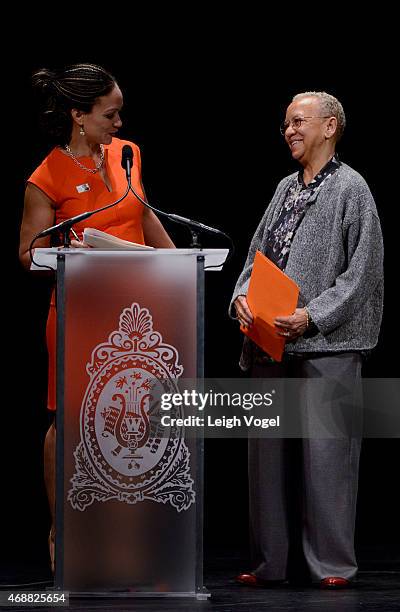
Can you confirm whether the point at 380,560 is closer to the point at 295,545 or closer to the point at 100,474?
the point at 295,545

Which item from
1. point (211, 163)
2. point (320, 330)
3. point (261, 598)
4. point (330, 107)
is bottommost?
point (261, 598)

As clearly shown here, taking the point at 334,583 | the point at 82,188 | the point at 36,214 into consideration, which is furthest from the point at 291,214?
the point at 334,583

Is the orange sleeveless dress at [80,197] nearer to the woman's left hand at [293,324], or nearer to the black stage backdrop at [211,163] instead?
the woman's left hand at [293,324]

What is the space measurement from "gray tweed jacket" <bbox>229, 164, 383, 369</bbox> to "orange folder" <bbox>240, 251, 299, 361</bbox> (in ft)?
0.32

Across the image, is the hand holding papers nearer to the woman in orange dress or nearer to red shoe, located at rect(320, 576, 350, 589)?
the woman in orange dress

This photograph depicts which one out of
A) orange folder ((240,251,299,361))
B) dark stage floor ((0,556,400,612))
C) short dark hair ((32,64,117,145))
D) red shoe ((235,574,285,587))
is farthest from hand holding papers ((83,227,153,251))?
red shoe ((235,574,285,587))

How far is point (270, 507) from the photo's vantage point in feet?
10.9

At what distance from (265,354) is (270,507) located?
43 centimetres

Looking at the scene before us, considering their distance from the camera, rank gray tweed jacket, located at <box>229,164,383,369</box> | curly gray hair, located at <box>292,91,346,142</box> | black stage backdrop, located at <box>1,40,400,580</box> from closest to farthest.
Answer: gray tweed jacket, located at <box>229,164,383,369</box> → curly gray hair, located at <box>292,91,346,142</box> → black stage backdrop, located at <box>1,40,400,580</box>

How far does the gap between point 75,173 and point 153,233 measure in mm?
333

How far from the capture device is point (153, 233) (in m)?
3.69

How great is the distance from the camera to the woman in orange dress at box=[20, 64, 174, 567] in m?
3.49

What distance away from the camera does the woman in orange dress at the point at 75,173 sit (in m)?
3.49

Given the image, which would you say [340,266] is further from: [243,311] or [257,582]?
[257,582]
